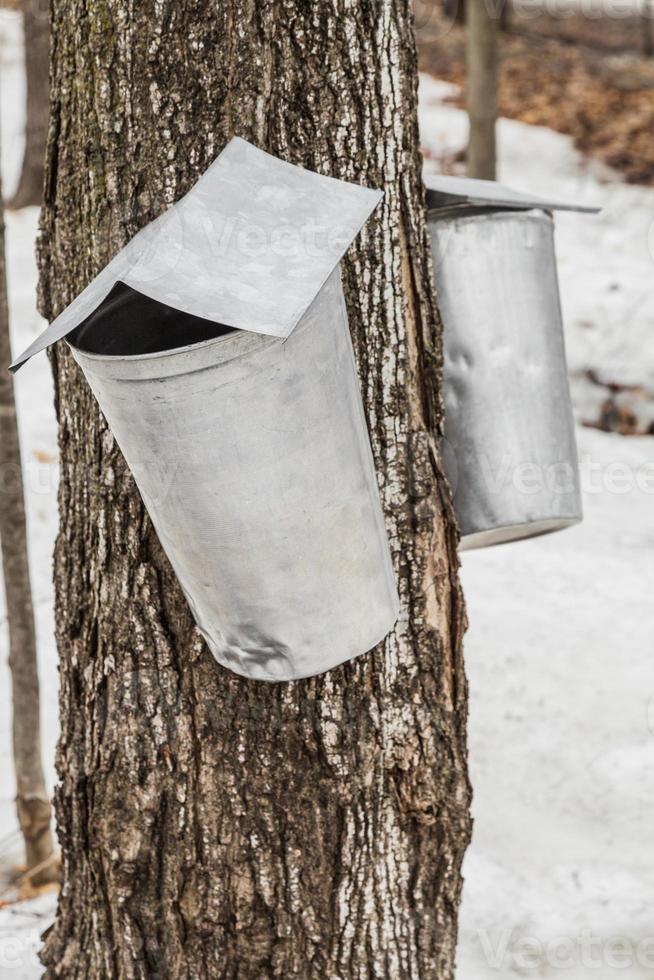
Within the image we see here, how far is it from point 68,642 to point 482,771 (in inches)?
65.3

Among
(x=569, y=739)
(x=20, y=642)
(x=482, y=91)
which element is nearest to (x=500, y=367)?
(x=20, y=642)

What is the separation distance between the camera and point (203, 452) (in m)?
1.17

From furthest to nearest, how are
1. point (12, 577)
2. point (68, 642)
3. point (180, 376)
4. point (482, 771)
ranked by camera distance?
point (482, 771)
point (12, 577)
point (68, 642)
point (180, 376)

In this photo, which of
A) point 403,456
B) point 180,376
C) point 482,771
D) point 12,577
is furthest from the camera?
point 482,771

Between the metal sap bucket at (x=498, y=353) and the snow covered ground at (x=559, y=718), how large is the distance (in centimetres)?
112

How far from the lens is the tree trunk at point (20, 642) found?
8.09 ft

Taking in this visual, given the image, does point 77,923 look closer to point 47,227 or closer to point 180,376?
point 180,376

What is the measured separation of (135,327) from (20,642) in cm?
136

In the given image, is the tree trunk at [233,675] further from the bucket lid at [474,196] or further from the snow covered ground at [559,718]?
the snow covered ground at [559,718]

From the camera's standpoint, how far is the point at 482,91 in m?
5.21

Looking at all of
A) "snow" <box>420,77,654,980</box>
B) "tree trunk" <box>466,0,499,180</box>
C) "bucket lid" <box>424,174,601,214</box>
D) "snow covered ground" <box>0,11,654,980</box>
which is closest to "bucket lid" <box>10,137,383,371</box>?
"bucket lid" <box>424,174,601,214</box>

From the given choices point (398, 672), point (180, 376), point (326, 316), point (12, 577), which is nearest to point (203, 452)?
point (180, 376)

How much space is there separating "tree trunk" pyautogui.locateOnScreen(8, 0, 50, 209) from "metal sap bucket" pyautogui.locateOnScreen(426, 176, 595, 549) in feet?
20.4

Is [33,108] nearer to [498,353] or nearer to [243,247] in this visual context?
[498,353]
